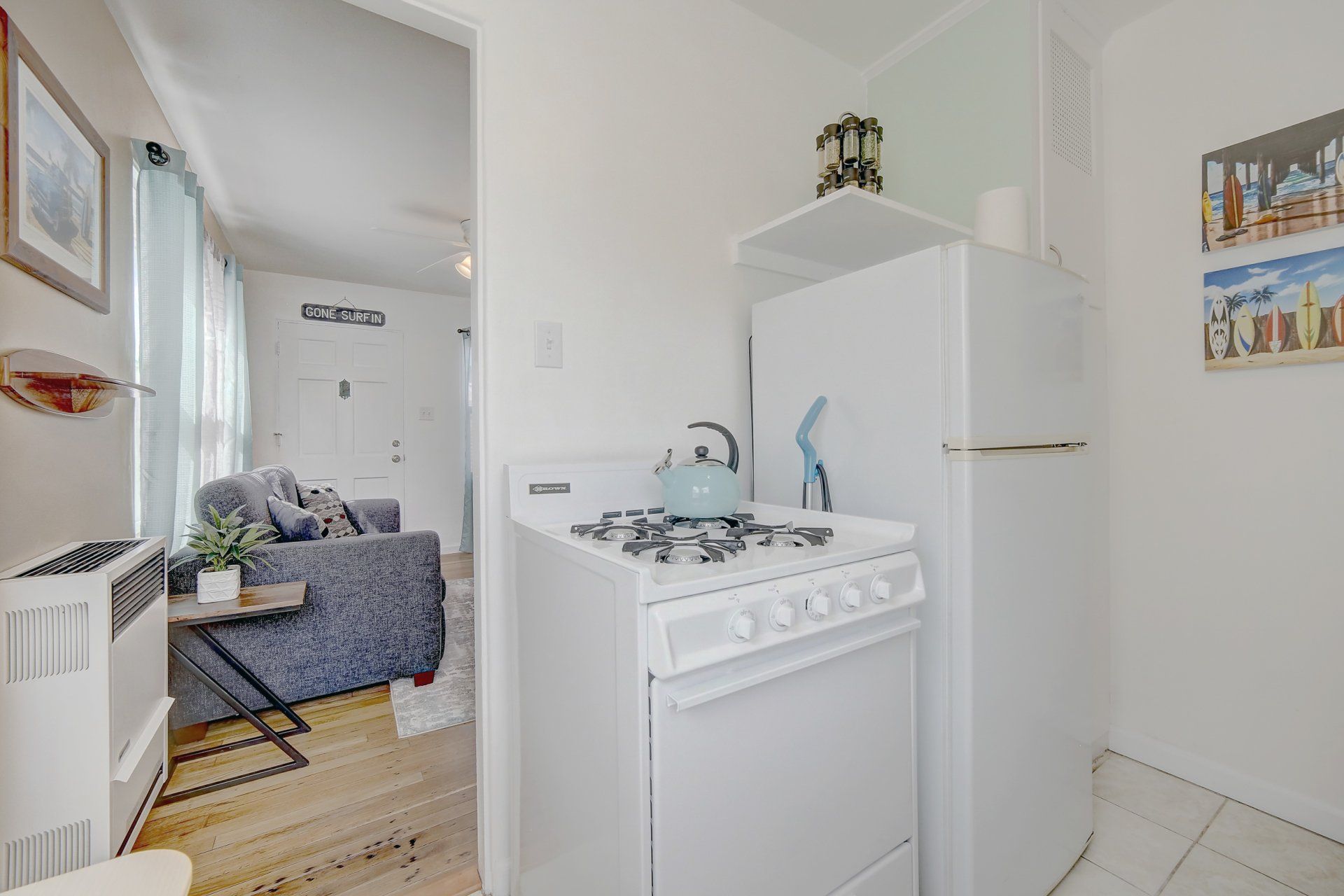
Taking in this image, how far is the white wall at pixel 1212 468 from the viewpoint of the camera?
5.42 feet

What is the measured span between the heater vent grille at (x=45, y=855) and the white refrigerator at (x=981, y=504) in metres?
1.51

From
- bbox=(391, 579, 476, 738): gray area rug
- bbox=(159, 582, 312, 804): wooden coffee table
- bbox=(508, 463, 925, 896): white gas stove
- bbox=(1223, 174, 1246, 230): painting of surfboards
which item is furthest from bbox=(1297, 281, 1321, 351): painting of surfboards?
bbox=(159, 582, 312, 804): wooden coffee table

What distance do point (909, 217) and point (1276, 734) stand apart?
1952 mm

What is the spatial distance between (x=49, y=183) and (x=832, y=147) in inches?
88.6

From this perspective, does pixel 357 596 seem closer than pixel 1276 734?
No

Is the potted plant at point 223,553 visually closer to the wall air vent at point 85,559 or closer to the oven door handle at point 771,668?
the wall air vent at point 85,559

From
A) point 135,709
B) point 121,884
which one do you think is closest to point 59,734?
point 135,709

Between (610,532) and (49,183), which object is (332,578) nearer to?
(49,183)

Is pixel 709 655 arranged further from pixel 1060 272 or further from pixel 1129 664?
pixel 1129 664

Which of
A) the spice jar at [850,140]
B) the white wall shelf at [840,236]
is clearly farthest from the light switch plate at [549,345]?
the spice jar at [850,140]

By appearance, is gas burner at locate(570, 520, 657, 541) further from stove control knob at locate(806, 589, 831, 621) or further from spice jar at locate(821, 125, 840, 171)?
spice jar at locate(821, 125, 840, 171)

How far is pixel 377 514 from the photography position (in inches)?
165

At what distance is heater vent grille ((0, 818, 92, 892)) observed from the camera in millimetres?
1016

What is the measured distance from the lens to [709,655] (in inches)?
33.9
